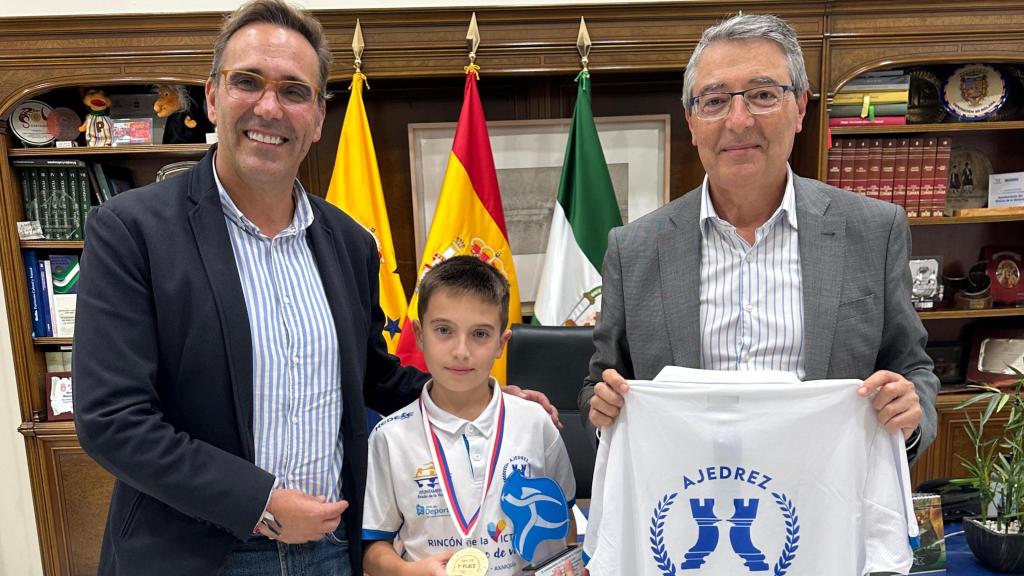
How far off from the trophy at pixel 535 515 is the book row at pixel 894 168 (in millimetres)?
2494

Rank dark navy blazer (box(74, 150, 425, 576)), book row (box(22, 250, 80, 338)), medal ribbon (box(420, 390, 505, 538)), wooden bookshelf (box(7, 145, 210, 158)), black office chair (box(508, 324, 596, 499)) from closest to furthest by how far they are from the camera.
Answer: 1. dark navy blazer (box(74, 150, 425, 576))
2. medal ribbon (box(420, 390, 505, 538))
3. black office chair (box(508, 324, 596, 499))
4. wooden bookshelf (box(7, 145, 210, 158))
5. book row (box(22, 250, 80, 338))

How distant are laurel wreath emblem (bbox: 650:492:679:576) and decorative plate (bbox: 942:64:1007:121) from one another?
9.78ft

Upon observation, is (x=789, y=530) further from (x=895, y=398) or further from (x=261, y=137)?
(x=261, y=137)

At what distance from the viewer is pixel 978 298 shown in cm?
321

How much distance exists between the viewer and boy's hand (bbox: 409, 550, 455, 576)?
1.18 meters

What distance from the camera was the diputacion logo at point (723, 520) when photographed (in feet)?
3.87

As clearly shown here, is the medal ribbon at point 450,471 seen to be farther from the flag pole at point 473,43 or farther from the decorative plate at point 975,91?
the decorative plate at point 975,91

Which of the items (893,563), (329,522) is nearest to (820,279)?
(893,563)

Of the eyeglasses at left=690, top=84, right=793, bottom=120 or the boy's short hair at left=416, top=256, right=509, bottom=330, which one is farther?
the boy's short hair at left=416, top=256, right=509, bottom=330

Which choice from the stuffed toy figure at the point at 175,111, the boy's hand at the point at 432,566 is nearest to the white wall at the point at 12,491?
the stuffed toy figure at the point at 175,111

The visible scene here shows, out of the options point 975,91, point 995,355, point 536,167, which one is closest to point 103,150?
point 536,167

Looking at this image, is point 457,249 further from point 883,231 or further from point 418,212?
point 883,231

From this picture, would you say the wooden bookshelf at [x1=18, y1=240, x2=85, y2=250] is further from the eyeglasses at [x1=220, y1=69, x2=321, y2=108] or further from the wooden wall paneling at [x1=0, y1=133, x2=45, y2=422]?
the eyeglasses at [x1=220, y1=69, x2=321, y2=108]

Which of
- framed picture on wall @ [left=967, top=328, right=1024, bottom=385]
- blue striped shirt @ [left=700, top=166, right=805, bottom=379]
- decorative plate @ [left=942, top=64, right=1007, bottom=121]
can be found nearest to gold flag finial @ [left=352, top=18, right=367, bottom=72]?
blue striped shirt @ [left=700, top=166, right=805, bottom=379]
